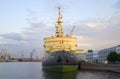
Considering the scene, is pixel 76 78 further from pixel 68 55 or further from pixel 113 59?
pixel 113 59

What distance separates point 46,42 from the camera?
63.1 m

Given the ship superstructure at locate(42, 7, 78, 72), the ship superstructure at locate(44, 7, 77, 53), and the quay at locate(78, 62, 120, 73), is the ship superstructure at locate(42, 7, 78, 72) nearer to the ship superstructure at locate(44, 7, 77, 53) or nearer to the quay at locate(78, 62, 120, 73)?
the ship superstructure at locate(44, 7, 77, 53)

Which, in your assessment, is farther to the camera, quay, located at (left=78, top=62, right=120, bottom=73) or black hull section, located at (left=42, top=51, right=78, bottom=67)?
quay, located at (left=78, top=62, right=120, bottom=73)

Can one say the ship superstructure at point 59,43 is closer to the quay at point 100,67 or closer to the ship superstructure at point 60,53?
the ship superstructure at point 60,53

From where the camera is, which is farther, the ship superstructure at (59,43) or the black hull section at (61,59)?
the ship superstructure at (59,43)

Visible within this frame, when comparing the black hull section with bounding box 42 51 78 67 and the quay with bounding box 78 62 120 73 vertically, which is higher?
the black hull section with bounding box 42 51 78 67

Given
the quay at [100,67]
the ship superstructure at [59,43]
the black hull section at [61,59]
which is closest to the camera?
the black hull section at [61,59]

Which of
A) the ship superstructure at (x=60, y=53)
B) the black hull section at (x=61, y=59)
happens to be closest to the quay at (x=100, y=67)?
the ship superstructure at (x=60, y=53)

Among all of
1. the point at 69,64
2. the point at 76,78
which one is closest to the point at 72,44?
the point at 69,64

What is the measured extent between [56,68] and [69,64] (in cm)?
290

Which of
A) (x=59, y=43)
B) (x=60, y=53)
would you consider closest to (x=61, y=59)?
(x=60, y=53)

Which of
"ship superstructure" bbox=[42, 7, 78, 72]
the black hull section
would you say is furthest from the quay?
the black hull section

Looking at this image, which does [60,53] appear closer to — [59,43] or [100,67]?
[59,43]

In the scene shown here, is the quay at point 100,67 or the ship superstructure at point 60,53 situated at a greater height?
the ship superstructure at point 60,53
